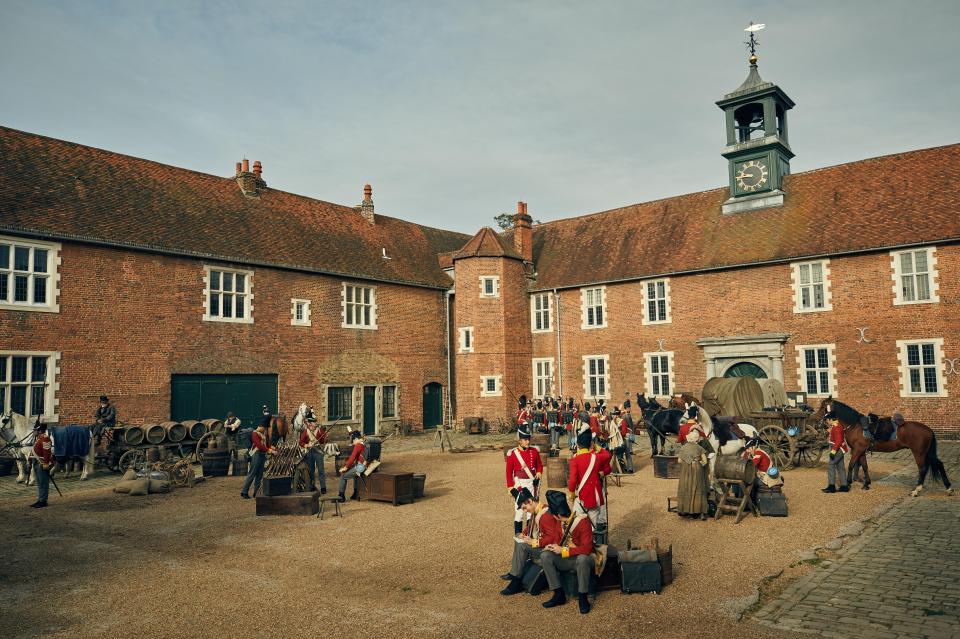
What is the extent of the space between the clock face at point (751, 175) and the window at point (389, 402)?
17.3m

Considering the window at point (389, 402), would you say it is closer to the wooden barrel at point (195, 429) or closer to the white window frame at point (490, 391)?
the white window frame at point (490, 391)

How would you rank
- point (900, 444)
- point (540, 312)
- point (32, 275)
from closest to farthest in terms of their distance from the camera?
point (900, 444) → point (32, 275) → point (540, 312)

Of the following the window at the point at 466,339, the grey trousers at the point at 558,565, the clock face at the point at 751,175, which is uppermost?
A: the clock face at the point at 751,175

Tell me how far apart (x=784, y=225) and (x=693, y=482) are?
59.0ft

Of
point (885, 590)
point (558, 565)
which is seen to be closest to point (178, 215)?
point (558, 565)

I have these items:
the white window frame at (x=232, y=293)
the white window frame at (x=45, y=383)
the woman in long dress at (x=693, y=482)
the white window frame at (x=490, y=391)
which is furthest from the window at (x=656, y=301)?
the white window frame at (x=45, y=383)

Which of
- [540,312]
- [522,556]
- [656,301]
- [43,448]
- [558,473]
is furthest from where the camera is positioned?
[540,312]

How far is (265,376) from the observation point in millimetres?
23891

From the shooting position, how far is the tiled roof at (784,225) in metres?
22.7

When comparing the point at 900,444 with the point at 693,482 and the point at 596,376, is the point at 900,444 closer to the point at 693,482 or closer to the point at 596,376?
the point at 693,482

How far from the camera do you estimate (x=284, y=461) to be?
1412cm

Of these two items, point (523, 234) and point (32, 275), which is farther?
point (523, 234)

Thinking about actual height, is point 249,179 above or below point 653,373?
above

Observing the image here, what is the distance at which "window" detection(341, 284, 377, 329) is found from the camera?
88.7 feet
